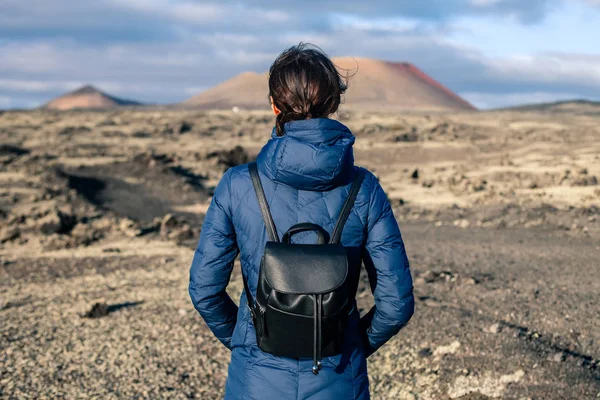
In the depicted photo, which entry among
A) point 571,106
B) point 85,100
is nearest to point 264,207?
point 571,106

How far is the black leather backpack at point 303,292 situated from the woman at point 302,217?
0.11ft

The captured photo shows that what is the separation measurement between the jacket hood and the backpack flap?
0.59ft

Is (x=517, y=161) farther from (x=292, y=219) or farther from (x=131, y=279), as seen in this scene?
(x=292, y=219)

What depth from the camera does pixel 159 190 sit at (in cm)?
1395

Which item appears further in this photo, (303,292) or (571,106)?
(571,106)

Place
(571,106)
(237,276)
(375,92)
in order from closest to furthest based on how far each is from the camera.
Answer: (237,276)
(571,106)
(375,92)

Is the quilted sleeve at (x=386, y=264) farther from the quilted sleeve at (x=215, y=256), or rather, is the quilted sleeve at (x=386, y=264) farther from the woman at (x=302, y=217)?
the quilted sleeve at (x=215, y=256)

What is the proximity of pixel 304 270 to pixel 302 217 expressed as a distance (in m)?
0.16

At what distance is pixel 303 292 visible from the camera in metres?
1.67

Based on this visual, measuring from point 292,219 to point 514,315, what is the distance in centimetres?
406

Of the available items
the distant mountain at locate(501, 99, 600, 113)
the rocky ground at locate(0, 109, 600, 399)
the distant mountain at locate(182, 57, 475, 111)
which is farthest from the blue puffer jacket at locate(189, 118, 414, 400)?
the distant mountain at locate(182, 57, 475, 111)

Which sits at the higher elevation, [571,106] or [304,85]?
[304,85]

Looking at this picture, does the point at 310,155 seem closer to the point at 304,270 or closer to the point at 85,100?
the point at 304,270

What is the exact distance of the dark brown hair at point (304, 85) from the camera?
1.74 meters
